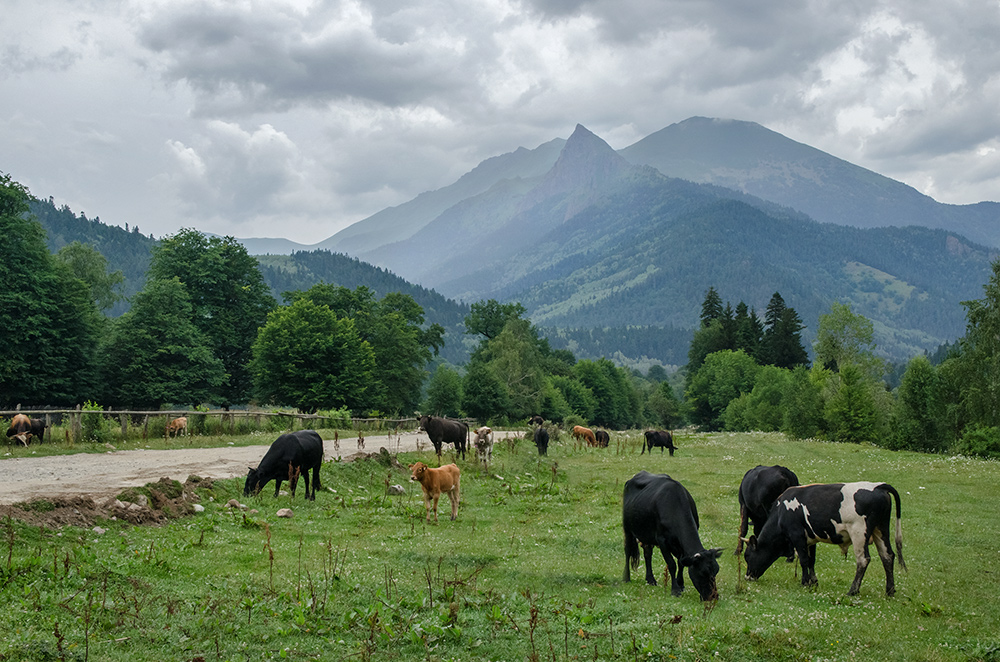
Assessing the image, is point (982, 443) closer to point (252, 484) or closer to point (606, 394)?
point (252, 484)

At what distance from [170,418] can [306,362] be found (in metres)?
30.8

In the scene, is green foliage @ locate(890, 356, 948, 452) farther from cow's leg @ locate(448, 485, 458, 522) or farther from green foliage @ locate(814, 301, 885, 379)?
cow's leg @ locate(448, 485, 458, 522)

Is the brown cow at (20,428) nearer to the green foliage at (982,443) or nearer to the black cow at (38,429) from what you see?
the black cow at (38,429)

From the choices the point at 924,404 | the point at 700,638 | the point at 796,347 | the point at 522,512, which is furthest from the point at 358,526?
the point at 796,347

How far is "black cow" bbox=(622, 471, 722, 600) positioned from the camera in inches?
494

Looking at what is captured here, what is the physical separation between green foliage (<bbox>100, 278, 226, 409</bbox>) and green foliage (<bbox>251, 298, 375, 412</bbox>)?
4.45m

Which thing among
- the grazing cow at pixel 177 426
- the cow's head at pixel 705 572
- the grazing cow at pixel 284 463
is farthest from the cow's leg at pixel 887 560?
the grazing cow at pixel 177 426

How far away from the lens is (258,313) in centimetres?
7625

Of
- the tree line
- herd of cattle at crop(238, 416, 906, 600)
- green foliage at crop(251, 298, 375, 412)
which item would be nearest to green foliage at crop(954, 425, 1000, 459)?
the tree line

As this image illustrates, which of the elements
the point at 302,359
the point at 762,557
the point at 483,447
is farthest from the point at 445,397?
the point at 762,557

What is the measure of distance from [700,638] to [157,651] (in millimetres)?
7020

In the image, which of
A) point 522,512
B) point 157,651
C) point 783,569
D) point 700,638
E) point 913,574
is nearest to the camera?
point 157,651

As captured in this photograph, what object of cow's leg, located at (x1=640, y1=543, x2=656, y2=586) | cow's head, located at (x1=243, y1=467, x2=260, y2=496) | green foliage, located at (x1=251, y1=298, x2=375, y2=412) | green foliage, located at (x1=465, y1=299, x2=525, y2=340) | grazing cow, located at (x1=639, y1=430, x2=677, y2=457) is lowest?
grazing cow, located at (x1=639, y1=430, x2=677, y2=457)

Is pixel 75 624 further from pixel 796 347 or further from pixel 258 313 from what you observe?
pixel 796 347
